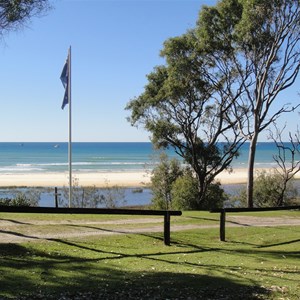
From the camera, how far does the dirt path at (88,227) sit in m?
12.3

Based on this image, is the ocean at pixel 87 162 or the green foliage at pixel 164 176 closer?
the green foliage at pixel 164 176

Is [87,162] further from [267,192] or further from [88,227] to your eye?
[88,227]

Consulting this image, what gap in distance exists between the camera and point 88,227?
571 inches

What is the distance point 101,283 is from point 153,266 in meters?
2.16

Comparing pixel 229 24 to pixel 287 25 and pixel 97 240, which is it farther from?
pixel 97 240

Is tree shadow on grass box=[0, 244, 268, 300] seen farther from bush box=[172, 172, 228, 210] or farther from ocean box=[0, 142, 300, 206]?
ocean box=[0, 142, 300, 206]

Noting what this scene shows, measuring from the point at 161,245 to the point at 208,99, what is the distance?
19337 millimetres

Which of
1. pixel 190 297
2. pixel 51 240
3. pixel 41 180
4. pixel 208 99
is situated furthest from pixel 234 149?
pixel 41 180

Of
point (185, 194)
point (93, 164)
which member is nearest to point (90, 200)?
point (185, 194)

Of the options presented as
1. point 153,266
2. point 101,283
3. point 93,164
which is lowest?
point 153,266

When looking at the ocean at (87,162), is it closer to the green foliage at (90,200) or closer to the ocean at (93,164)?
the ocean at (93,164)

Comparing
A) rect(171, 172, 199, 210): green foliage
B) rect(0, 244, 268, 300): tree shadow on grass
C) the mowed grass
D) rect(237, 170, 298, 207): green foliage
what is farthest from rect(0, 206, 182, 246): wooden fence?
rect(237, 170, 298, 207): green foliage

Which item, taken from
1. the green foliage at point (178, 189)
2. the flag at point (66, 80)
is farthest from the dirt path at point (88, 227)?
the green foliage at point (178, 189)

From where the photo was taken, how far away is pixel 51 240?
11.8 metres
